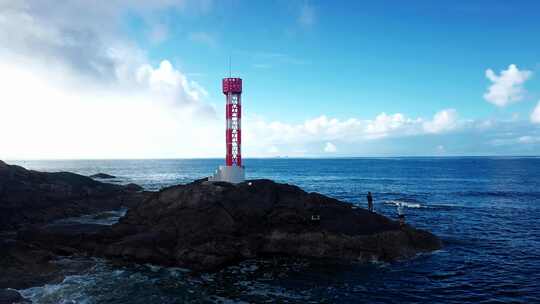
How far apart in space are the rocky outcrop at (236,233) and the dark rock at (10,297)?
8.07 metres

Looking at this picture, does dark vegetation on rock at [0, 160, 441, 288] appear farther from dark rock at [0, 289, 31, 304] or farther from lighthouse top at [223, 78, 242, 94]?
lighthouse top at [223, 78, 242, 94]

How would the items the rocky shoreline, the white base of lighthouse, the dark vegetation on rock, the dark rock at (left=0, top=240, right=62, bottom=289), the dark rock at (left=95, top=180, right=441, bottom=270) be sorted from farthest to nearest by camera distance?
the white base of lighthouse
the dark rock at (left=95, top=180, right=441, bottom=270)
the dark vegetation on rock
the rocky shoreline
the dark rock at (left=0, top=240, right=62, bottom=289)

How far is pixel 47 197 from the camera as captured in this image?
44719 millimetres

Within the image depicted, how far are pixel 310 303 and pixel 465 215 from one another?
3394cm

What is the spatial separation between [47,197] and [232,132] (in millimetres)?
25206

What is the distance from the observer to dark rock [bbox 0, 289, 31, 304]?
746 inches

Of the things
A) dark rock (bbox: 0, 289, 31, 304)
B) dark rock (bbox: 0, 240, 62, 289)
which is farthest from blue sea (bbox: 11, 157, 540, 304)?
dark rock (bbox: 0, 240, 62, 289)

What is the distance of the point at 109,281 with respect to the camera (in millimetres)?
22891

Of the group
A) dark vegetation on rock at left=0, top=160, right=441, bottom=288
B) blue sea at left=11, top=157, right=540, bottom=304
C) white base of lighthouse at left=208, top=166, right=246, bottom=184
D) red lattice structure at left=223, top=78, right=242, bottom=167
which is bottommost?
blue sea at left=11, top=157, right=540, bottom=304

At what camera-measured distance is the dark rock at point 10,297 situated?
62.2ft

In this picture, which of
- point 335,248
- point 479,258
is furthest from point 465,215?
point 335,248

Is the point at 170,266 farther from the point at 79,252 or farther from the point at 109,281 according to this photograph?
the point at 79,252

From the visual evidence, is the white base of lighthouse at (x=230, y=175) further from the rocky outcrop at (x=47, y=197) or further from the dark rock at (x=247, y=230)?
the rocky outcrop at (x=47, y=197)

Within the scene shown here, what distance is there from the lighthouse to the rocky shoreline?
4869mm
